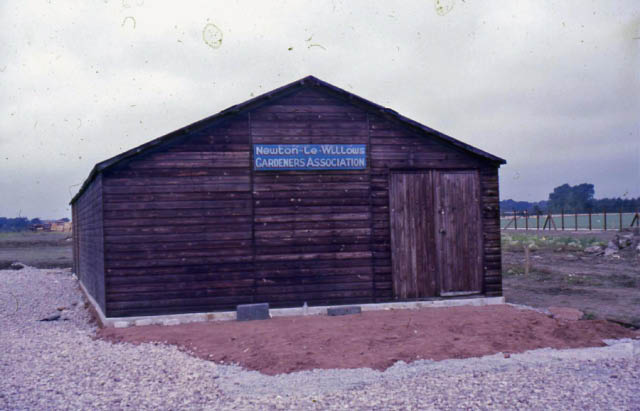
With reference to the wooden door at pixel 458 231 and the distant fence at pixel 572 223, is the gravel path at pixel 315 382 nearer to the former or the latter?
the wooden door at pixel 458 231

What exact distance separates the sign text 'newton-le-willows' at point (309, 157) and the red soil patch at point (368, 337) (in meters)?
3.31

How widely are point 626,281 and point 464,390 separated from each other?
1400 centimetres

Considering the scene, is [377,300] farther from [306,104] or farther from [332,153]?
[306,104]

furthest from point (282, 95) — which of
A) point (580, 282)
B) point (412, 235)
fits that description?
point (580, 282)

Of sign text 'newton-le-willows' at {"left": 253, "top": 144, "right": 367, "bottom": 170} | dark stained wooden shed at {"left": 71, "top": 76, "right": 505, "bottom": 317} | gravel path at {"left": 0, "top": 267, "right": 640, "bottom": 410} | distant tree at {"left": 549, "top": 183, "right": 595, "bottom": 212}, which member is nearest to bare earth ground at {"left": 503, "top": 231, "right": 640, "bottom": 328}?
dark stained wooden shed at {"left": 71, "top": 76, "right": 505, "bottom": 317}

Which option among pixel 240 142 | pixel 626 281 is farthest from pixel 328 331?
pixel 626 281

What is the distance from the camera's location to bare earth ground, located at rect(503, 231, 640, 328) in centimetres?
1334

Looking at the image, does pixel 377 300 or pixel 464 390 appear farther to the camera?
pixel 377 300

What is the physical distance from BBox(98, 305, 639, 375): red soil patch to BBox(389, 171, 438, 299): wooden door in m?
1.03

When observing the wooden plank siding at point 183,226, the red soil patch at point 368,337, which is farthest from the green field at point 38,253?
the red soil patch at point 368,337

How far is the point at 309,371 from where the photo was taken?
7891 millimetres

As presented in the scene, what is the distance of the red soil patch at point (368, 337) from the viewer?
27.8 feet

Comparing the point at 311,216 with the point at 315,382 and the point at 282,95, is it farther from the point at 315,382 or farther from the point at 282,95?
the point at 315,382

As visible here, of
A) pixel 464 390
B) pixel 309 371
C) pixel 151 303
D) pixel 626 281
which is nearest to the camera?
pixel 464 390
